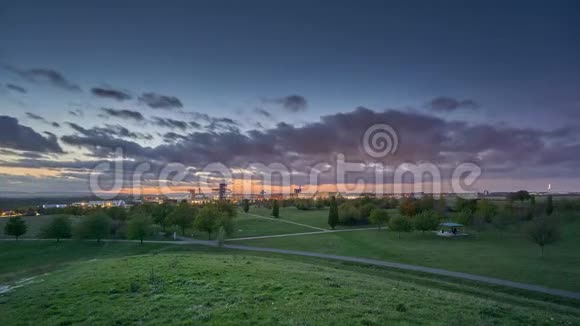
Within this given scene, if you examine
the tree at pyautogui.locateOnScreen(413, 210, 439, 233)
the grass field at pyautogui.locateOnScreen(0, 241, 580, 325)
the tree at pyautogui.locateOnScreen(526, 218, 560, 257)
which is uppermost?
the grass field at pyautogui.locateOnScreen(0, 241, 580, 325)

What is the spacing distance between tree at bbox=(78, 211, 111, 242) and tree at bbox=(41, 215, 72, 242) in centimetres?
460

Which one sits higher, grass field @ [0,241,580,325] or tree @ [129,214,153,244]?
grass field @ [0,241,580,325]

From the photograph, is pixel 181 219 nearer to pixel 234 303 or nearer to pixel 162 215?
pixel 162 215

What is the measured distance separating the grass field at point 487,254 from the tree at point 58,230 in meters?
42.8

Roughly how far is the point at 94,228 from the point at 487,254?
80.1 m

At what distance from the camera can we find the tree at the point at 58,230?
73.2 m

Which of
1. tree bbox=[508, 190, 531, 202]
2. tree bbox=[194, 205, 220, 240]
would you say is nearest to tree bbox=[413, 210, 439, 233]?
tree bbox=[194, 205, 220, 240]

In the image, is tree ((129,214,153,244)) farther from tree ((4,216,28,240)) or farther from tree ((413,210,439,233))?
tree ((413,210,439,233))

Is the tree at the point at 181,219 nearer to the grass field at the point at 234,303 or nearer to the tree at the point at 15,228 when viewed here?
the tree at the point at 15,228

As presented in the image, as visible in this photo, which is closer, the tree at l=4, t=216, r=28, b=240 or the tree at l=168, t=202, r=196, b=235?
the tree at l=4, t=216, r=28, b=240

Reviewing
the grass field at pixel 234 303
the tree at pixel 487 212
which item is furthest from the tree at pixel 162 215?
the tree at pixel 487 212

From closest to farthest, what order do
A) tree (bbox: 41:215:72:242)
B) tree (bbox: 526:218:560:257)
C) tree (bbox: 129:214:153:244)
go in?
tree (bbox: 526:218:560:257)
tree (bbox: 129:214:153:244)
tree (bbox: 41:215:72:242)

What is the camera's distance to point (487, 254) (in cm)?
5084

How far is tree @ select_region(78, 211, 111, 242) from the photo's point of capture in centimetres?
7231
